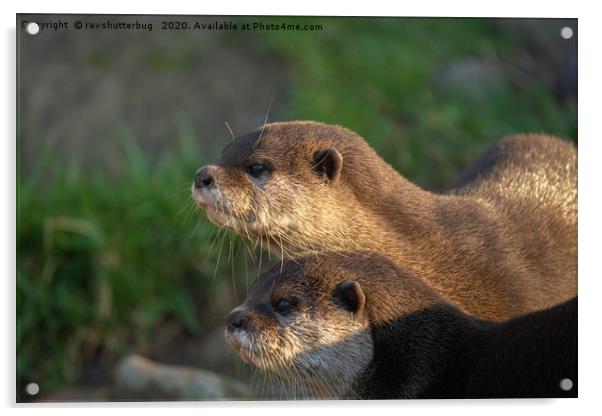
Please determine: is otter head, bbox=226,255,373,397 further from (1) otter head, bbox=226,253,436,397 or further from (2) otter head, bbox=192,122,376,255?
(2) otter head, bbox=192,122,376,255

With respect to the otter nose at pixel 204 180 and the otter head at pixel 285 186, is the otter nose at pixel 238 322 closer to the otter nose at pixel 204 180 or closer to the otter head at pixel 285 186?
the otter head at pixel 285 186

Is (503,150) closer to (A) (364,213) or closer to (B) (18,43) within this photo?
(A) (364,213)

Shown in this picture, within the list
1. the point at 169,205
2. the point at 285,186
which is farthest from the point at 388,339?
the point at 169,205

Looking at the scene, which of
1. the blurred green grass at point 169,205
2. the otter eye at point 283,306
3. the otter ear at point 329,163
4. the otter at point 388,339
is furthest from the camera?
the blurred green grass at point 169,205

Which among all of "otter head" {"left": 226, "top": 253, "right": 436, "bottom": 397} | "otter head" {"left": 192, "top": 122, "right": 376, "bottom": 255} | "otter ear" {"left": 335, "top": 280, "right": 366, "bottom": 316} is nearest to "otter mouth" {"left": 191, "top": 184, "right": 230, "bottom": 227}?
→ "otter head" {"left": 192, "top": 122, "right": 376, "bottom": 255}

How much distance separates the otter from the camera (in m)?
2.43

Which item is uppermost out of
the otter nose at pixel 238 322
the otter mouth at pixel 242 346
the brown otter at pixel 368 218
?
the brown otter at pixel 368 218

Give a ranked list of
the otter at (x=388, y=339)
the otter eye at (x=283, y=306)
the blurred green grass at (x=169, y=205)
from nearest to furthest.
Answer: the otter at (x=388, y=339)
the otter eye at (x=283, y=306)
the blurred green grass at (x=169, y=205)

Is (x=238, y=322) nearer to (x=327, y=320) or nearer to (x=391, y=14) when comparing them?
(x=327, y=320)

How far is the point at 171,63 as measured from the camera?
4355 mm

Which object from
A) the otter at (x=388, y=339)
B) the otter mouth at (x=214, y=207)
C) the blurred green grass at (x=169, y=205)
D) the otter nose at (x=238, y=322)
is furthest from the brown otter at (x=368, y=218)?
the blurred green grass at (x=169, y=205)

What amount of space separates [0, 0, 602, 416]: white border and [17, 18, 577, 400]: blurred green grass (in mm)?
872

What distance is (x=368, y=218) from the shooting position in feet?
8.84

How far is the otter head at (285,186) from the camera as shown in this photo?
8.61 feet
